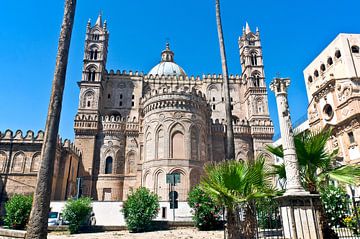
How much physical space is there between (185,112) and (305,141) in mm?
20927

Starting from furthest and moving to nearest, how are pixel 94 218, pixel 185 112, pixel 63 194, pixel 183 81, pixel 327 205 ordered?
pixel 183 81
pixel 185 112
pixel 63 194
pixel 94 218
pixel 327 205

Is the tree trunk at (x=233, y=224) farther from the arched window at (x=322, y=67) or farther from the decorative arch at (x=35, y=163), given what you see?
the arched window at (x=322, y=67)

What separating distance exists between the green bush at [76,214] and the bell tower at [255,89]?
2478cm

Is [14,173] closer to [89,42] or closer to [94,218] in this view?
[94,218]

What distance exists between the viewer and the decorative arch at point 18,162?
993 inches

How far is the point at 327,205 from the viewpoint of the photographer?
12.2 meters

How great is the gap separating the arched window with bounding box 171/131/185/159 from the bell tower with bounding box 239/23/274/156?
12212 millimetres

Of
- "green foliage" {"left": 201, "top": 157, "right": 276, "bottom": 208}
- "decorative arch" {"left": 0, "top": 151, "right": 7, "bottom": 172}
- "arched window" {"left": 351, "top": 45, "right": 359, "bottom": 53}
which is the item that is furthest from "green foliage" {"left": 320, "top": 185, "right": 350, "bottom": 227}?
"decorative arch" {"left": 0, "top": 151, "right": 7, "bottom": 172}

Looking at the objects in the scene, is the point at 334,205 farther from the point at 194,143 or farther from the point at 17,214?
the point at 194,143

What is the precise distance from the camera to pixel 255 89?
129 feet

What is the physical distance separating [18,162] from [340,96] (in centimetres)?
2823

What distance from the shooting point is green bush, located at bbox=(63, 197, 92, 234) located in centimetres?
1622

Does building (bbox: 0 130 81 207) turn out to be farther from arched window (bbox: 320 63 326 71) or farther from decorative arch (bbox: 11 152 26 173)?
arched window (bbox: 320 63 326 71)

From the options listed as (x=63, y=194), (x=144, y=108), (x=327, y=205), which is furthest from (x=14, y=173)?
(x=327, y=205)
